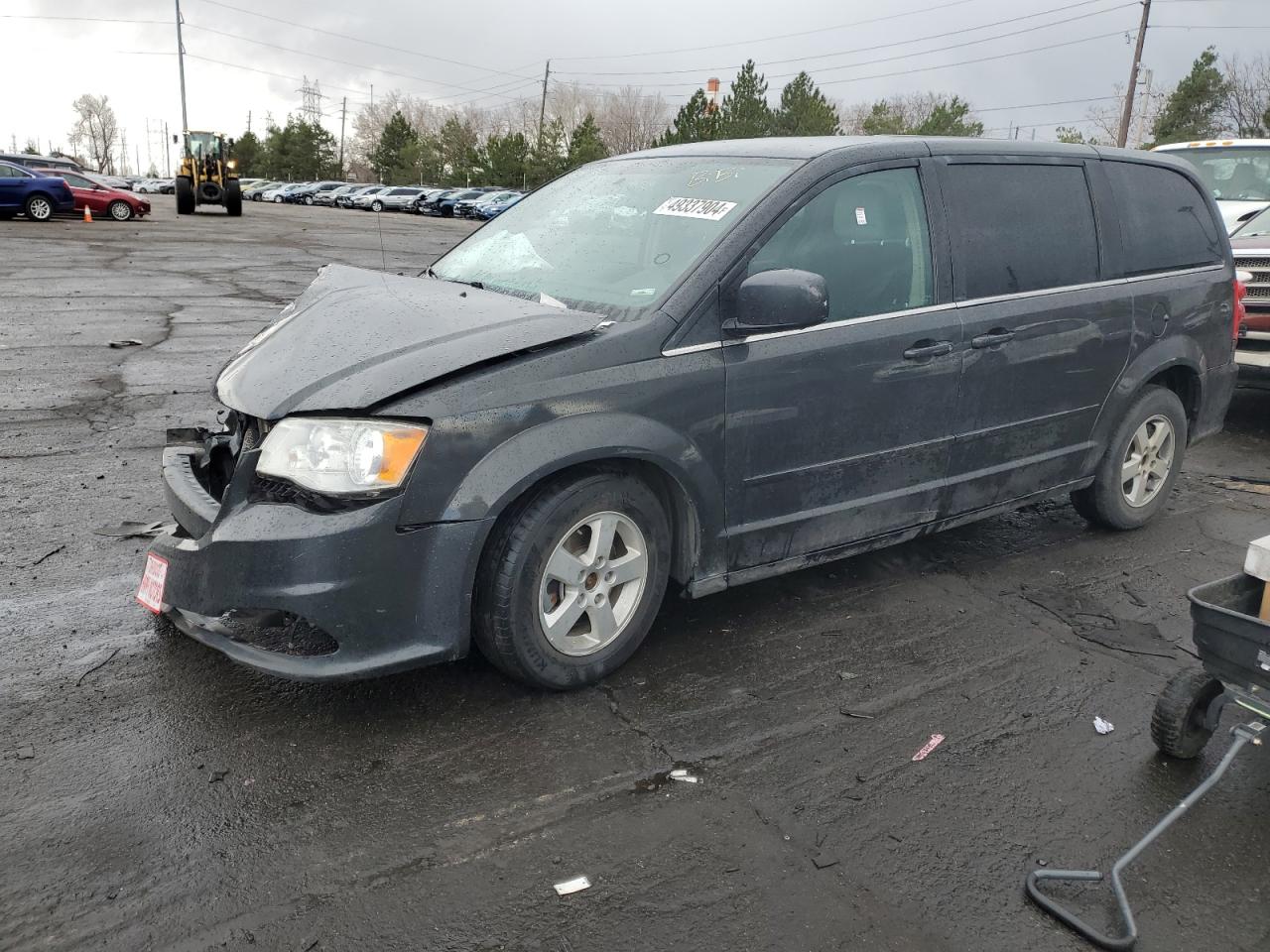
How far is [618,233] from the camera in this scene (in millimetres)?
4039

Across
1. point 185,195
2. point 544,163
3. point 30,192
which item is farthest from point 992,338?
point 544,163

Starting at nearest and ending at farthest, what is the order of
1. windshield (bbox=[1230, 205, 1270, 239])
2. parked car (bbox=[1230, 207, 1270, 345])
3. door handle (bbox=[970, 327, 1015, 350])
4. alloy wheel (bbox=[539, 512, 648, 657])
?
alloy wheel (bbox=[539, 512, 648, 657]) < door handle (bbox=[970, 327, 1015, 350]) < parked car (bbox=[1230, 207, 1270, 345]) < windshield (bbox=[1230, 205, 1270, 239])

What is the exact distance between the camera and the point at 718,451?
360 cm

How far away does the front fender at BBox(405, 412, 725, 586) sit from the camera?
308 centimetres

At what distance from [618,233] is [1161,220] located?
9.50 ft

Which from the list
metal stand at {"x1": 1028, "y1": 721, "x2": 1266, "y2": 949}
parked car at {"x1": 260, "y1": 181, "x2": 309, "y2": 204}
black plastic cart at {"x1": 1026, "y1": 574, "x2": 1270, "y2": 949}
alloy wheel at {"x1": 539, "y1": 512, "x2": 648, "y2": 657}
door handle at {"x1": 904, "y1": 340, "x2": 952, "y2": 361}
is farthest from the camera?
parked car at {"x1": 260, "y1": 181, "x2": 309, "y2": 204}

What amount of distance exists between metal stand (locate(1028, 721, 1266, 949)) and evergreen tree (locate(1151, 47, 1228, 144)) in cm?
6032

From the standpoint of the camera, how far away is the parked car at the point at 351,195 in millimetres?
61641

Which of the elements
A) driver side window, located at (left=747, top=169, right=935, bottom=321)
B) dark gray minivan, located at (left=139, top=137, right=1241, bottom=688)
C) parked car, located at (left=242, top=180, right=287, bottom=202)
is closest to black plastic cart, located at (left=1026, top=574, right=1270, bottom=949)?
dark gray minivan, located at (left=139, top=137, right=1241, bottom=688)

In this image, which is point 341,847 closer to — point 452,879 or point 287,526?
point 452,879

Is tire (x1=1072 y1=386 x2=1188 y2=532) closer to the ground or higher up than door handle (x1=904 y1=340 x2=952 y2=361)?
closer to the ground

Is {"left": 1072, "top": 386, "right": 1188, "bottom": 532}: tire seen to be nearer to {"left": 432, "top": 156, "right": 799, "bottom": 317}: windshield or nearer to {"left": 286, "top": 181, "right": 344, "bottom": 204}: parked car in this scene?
{"left": 432, "top": 156, "right": 799, "bottom": 317}: windshield

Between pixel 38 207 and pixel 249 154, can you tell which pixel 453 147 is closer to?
pixel 249 154

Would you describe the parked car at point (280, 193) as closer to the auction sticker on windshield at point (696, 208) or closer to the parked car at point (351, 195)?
the parked car at point (351, 195)
